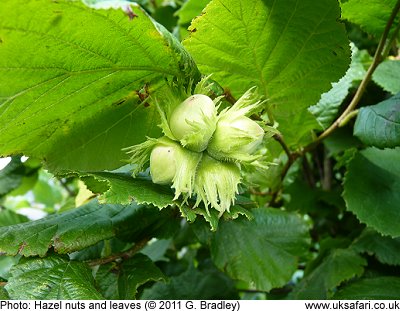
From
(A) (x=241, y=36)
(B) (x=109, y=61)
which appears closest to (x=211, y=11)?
(A) (x=241, y=36)

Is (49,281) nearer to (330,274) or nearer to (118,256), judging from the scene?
(118,256)

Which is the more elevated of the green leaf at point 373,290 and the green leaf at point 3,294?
the green leaf at point 3,294

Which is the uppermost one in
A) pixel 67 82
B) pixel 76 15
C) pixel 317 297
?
pixel 76 15

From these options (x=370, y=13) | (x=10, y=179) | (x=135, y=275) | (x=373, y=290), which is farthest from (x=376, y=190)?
(x=10, y=179)

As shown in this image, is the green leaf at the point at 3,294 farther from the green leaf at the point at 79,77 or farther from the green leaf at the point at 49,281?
the green leaf at the point at 79,77

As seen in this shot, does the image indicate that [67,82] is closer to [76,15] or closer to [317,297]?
[76,15]

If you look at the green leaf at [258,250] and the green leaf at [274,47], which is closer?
the green leaf at [274,47]

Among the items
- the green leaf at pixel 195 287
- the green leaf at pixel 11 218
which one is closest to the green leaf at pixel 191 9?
the green leaf at pixel 195 287
